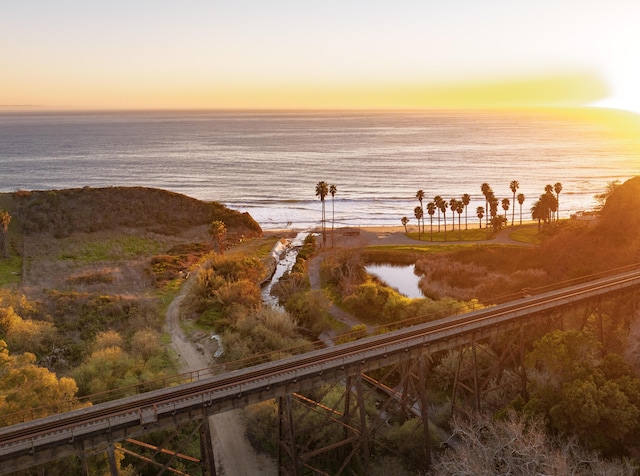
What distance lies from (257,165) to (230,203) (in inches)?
2547

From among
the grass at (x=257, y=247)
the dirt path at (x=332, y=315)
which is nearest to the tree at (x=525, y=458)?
the dirt path at (x=332, y=315)

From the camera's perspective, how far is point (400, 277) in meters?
74.6

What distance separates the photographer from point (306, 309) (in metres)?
54.7

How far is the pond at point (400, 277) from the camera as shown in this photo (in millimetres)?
68000

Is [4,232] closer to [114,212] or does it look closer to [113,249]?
[113,249]

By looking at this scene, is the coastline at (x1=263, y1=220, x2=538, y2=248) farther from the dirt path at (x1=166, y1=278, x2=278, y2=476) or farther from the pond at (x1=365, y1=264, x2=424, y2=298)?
the dirt path at (x1=166, y1=278, x2=278, y2=476)

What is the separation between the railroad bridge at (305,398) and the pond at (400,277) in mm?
25856

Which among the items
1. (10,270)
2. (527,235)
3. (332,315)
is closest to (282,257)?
(332,315)

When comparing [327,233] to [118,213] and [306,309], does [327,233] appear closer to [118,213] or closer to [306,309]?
[118,213]

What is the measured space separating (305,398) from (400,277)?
4590 cm

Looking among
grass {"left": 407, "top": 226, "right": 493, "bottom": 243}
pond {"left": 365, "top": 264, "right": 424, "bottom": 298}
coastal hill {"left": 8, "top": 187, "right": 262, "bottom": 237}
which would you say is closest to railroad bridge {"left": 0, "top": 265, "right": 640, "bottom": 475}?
pond {"left": 365, "top": 264, "right": 424, "bottom": 298}

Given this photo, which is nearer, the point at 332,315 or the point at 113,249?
the point at 332,315

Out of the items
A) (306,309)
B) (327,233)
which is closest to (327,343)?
(306,309)

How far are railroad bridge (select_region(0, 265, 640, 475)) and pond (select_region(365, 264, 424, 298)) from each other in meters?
25.9
